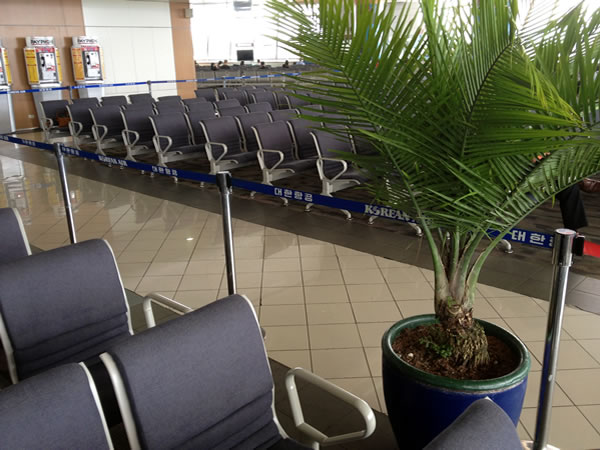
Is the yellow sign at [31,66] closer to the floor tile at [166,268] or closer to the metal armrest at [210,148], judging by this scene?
the metal armrest at [210,148]

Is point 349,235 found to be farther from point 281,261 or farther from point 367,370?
point 367,370

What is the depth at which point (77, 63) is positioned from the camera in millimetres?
12875

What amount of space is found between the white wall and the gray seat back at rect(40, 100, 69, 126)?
179 inches

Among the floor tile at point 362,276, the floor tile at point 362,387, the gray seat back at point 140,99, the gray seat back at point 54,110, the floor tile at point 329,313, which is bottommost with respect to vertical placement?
the floor tile at point 362,387

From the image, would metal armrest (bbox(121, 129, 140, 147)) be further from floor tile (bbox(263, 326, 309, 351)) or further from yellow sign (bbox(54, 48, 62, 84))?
yellow sign (bbox(54, 48, 62, 84))

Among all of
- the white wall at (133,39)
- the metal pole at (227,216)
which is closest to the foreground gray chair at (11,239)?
the metal pole at (227,216)

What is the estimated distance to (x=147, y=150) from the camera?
25.2 ft

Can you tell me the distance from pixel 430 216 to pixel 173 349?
0.95 meters

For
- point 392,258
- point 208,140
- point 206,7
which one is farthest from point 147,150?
point 206,7

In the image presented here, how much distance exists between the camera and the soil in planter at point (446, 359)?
1.90 metres

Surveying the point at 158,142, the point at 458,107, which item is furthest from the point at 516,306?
the point at 158,142

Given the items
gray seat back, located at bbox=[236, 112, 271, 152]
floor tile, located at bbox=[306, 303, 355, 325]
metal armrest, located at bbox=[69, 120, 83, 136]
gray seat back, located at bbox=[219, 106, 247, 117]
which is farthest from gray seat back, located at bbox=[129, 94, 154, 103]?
floor tile, located at bbox=[306, 303, 355, 325]

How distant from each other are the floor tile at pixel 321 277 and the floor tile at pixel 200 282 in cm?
65

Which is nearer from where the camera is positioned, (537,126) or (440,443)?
(440,443)
